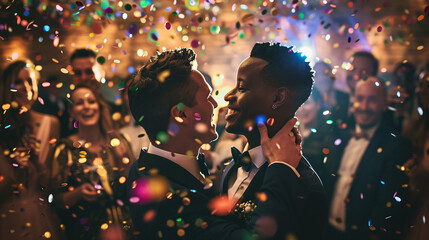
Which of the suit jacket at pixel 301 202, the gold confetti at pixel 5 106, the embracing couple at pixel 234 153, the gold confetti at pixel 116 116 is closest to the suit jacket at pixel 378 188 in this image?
the suit jacket at pixel 301 202

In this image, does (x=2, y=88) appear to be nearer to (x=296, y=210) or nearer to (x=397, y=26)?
(x=296, y=210)

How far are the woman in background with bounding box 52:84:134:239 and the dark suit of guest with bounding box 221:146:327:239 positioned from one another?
744mm

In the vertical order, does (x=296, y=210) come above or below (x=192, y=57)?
below

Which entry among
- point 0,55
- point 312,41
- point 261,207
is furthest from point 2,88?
point 312,41

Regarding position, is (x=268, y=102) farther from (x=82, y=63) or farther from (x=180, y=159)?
(x=82, y=63)

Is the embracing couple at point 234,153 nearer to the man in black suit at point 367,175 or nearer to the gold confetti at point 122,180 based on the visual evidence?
the gold confetti at point 122,180

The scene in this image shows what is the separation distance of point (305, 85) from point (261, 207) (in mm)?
662

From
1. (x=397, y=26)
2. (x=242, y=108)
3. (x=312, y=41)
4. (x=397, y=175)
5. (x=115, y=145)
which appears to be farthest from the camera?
(x=397, y=26)

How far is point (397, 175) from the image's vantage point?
246cm

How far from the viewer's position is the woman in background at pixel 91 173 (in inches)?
95.5

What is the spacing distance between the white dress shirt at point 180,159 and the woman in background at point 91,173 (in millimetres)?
431

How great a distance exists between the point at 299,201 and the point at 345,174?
3.54ft

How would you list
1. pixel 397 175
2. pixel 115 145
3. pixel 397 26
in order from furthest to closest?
1. pixel 397 26
2. pixel 115 145
3. pixel 397 175

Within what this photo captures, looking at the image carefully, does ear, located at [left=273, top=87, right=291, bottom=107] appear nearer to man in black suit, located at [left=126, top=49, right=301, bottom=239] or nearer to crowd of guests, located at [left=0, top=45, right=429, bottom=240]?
crowd of guests, located at [left=0, top=45, right=429, bottom=240]
